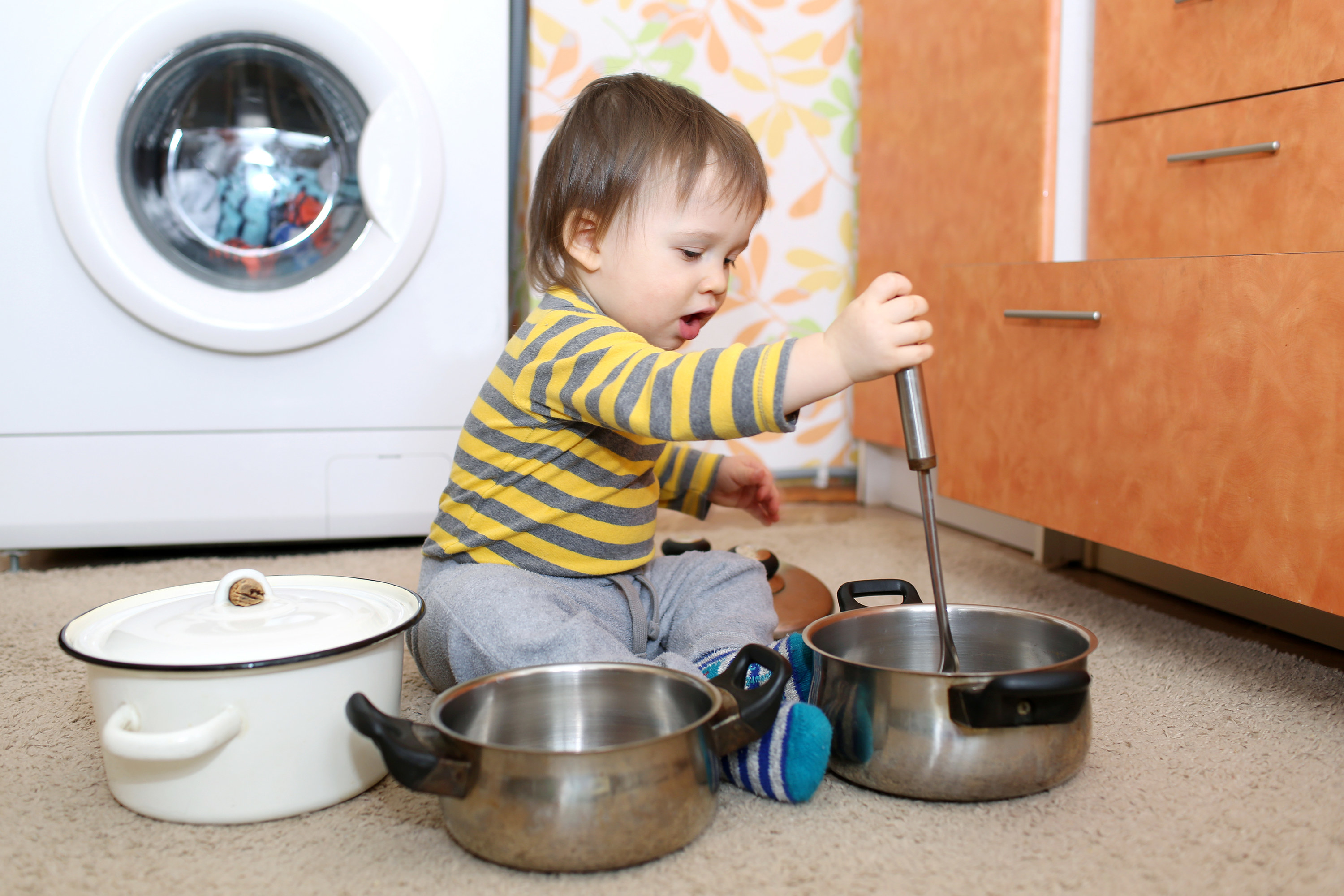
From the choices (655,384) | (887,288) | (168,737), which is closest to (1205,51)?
(887,288)

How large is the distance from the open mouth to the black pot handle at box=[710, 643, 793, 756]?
0.34m

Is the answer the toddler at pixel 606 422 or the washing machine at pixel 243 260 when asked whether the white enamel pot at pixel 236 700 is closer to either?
the toddler at pixel 606 422

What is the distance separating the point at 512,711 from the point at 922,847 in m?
0.26

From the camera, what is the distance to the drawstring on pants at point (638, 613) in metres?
0.88

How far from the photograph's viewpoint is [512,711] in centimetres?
67

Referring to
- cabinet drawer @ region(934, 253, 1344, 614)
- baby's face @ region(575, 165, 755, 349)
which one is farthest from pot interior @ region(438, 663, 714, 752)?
cabinet drawer @ region(934, 253, 1344, 614)

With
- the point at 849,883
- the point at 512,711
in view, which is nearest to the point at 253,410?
the point at 512,711

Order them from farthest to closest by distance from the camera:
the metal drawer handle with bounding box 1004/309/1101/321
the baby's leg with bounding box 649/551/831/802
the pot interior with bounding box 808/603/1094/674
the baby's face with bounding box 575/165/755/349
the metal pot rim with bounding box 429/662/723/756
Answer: the metal drawer handle with bounding box 1004/309/1101/321 → the baby's face with bounding box 575/165/755/349 → the pot interior with bounding box 808/603/1094/674 → the baby's leg with bounding box 649/551/831/802 → the metal pot rim with bounding box 429/662/723/756

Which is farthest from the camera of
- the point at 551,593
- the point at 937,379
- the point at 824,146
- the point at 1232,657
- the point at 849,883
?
the point at 824,146

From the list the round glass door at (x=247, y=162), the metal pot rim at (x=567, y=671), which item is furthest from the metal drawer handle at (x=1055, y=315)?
the round glass door at (x=247, y=162)

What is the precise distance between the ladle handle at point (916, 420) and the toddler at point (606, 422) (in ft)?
0.25

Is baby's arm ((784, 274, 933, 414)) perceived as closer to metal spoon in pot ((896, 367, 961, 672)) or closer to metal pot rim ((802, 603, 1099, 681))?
metal spoon in pot ((896, 367, 961, 672))

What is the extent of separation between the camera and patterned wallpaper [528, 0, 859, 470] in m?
1.63

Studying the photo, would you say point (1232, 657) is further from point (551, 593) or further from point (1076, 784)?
point (551, 593)
